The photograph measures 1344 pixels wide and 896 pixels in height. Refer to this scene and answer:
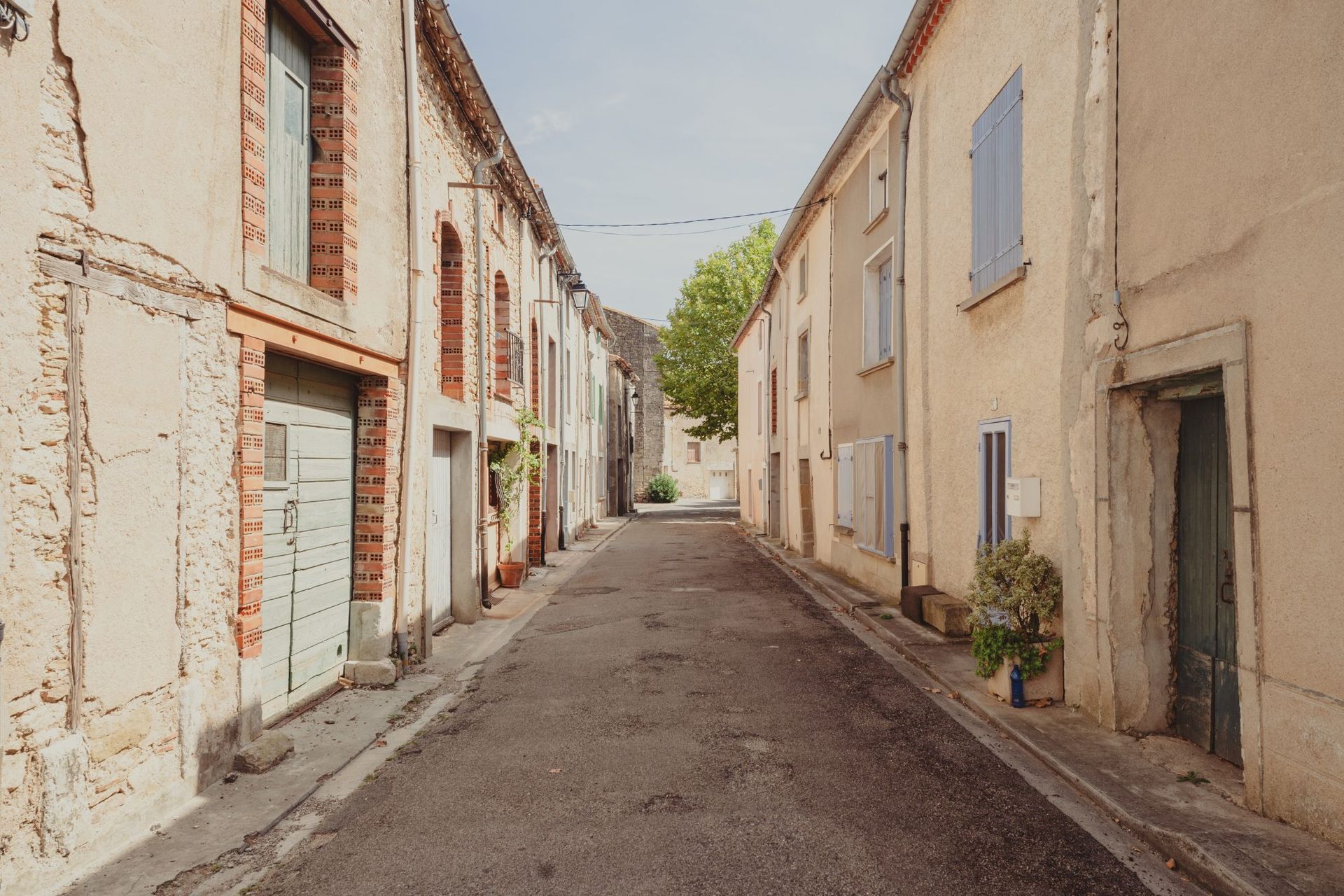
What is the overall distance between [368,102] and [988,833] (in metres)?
6.59

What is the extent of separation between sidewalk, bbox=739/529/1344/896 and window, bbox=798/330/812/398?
10.3 m

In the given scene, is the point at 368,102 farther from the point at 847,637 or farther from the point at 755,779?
the point at 847,637

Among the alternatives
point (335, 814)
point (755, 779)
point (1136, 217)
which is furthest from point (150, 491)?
point (1136, 217)

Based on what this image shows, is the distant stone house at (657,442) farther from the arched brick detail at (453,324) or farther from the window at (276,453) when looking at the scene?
the window at (276,453)

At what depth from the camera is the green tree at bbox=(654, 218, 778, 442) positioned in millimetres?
33188

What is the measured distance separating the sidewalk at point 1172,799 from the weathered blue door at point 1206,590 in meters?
0.21

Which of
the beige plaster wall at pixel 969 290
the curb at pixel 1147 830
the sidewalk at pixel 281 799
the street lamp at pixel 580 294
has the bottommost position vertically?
the sidewalk at pixel 281 799

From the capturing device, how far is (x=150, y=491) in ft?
13.0

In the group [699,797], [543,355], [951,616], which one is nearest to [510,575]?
[543,355]

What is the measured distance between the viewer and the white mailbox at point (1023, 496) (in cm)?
630

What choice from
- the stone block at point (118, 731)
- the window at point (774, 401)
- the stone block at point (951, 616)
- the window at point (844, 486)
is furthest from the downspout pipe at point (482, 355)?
the window at point (774, 401)

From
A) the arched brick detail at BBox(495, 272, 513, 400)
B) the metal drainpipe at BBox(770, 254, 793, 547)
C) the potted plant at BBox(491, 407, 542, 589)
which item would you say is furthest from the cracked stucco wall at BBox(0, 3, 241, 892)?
the metal drainpipe at BBox(770, 254, 793, 547)

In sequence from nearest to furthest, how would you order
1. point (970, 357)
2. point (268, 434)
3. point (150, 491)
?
point (150, 491) → point (268, 434) → point (970, 357)

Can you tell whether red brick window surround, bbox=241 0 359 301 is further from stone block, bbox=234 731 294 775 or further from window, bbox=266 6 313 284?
stone block, bbox=234 731 294 775
